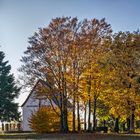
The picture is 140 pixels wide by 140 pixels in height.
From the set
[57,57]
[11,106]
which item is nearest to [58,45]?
[57,57]

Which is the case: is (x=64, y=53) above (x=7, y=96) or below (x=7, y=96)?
above

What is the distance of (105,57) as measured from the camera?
43938 mm

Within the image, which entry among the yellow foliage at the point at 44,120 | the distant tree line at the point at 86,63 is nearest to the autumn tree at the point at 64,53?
the distant tree line at the point at 86,63

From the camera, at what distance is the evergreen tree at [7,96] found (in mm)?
53750

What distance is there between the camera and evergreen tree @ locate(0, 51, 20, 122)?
176ft

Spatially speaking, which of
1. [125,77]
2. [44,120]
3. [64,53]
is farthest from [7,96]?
[125,77]

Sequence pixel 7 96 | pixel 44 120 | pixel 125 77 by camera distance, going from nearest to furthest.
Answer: pixel 125 77 < pixel 44 120 < pixel 7 96

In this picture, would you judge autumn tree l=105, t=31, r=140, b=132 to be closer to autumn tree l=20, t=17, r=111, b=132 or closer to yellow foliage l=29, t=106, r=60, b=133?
autumn tree l=20, t=17, r=111, b=132

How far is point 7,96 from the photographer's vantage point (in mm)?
54125

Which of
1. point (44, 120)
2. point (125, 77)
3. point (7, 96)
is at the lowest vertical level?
point (44, 120)

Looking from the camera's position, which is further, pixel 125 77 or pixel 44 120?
pixel 44 120

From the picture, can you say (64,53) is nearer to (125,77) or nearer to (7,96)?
(125,77)

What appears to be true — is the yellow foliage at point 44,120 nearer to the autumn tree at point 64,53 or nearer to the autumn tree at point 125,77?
the autumn tree at point 64,53

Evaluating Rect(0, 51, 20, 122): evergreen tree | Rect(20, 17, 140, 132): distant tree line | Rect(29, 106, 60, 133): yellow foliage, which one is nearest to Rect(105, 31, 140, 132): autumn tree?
Rect(20, 17, 140, 132): distant tree line
